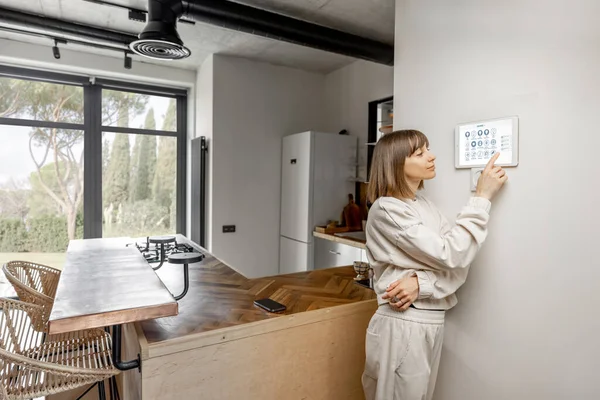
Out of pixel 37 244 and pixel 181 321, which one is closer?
pixel 181 321

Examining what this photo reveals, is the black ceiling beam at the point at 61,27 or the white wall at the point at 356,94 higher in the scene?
the black ceiling beam at the point at 61,27

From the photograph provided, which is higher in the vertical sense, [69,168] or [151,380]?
[69,168]

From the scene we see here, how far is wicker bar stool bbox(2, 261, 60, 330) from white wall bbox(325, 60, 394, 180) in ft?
9.83

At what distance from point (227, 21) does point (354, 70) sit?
188 centimetres

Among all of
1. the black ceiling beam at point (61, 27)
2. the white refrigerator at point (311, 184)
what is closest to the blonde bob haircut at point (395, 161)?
the white refrigerator at point (311, 184)

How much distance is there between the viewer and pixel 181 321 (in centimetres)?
139

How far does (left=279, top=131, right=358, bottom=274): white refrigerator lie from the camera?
3.75m

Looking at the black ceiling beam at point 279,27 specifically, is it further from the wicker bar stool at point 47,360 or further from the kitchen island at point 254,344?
the wicker bar stool at point 47,360

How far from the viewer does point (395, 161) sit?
4.34 ft

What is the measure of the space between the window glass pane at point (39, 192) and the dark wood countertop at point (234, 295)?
2.67 m

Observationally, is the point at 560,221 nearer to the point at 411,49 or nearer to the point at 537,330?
the point at 537,330

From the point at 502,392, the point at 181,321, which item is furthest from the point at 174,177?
the point at 502,392

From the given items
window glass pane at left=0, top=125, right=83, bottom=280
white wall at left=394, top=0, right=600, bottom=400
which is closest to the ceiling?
window glass pane at left=0, top=125, right=83, bottom=280

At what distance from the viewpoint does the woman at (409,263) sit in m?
1.20
